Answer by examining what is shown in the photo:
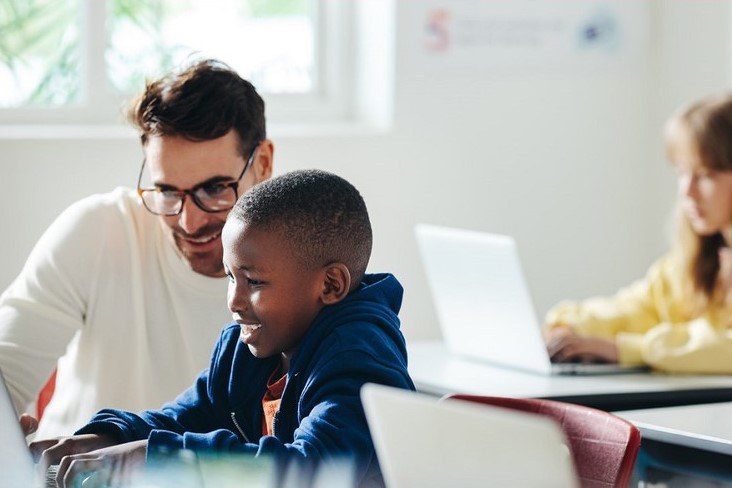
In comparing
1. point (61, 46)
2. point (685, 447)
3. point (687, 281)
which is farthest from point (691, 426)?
point (61, 46)

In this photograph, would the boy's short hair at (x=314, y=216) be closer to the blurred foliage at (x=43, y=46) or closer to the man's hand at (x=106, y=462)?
the man's hand at (x=106, y=462)

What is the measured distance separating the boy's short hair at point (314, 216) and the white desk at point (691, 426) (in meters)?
0.70

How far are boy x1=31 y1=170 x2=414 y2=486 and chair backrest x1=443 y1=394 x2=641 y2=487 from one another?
0.24 meters

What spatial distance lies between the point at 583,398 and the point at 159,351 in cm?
82

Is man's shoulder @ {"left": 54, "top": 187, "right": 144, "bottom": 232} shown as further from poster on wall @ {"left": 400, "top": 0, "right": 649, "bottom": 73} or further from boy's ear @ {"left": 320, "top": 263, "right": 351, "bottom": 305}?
poster on wall @ {"left": 400, "top": 0, "right": 649, "bottom": 73}

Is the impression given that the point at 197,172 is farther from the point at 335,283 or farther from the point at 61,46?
the point at 61,46

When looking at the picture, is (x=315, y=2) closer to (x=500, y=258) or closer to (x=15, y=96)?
(x=15, y=96)

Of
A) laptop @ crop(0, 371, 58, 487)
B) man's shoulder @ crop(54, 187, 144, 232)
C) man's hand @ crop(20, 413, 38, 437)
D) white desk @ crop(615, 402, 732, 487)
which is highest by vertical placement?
man's shoulder @ crop(54, 187, 144, 232)

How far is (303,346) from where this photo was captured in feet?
5.14

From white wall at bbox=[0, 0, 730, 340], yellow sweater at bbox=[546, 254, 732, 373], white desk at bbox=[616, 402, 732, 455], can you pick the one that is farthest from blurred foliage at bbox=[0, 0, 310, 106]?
white desk at bbox=[616, 402, 732, 455]

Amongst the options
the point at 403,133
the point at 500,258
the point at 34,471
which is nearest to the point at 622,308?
the point at 500,258

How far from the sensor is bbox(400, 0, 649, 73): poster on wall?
13.2 feet

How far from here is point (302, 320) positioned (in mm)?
1591

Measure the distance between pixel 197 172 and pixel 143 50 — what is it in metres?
1.93
